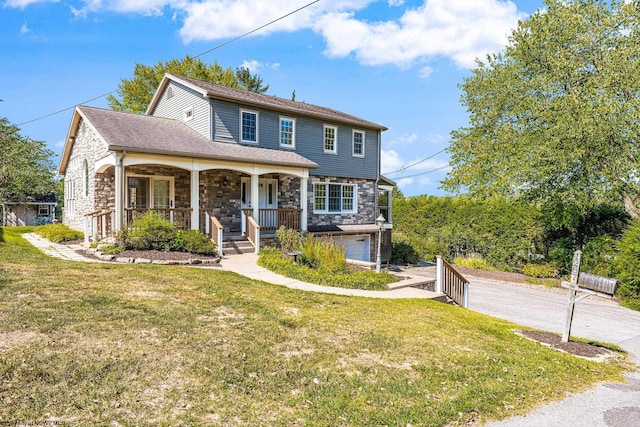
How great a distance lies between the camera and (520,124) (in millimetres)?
18547

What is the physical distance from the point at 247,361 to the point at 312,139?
15.8m

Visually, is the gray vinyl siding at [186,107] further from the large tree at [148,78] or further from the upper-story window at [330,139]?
the large tree at [148,78]

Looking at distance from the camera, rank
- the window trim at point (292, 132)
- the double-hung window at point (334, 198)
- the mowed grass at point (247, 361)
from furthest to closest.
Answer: the double-hung window at point (334, 198), the window trim at point (292, 132), the mowed grass at point (247, 361)

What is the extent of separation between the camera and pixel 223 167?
14.4m

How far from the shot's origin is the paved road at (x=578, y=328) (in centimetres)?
430

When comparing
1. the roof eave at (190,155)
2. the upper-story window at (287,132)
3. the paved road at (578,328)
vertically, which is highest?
the upper-story window at (287,132)

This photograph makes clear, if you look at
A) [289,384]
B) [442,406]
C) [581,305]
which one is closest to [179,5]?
[289,384]

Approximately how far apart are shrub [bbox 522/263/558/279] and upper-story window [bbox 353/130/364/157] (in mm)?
9702

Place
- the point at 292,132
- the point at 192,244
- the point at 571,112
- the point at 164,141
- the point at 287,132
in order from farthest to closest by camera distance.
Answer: the point at 292,132, the point at 287,132, the point at 571,112, the point at 164,141, the point at 192,244

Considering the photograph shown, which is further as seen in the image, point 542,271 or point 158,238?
point 542,271

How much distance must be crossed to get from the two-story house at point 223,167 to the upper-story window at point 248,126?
0.04 m

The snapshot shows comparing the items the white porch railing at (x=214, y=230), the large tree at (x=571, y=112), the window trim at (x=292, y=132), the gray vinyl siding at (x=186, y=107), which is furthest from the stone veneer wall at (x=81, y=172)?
the large tree at (x=571, y=112)

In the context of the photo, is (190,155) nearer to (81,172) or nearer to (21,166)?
(81,172)

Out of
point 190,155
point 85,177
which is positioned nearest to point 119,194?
point 190,155
